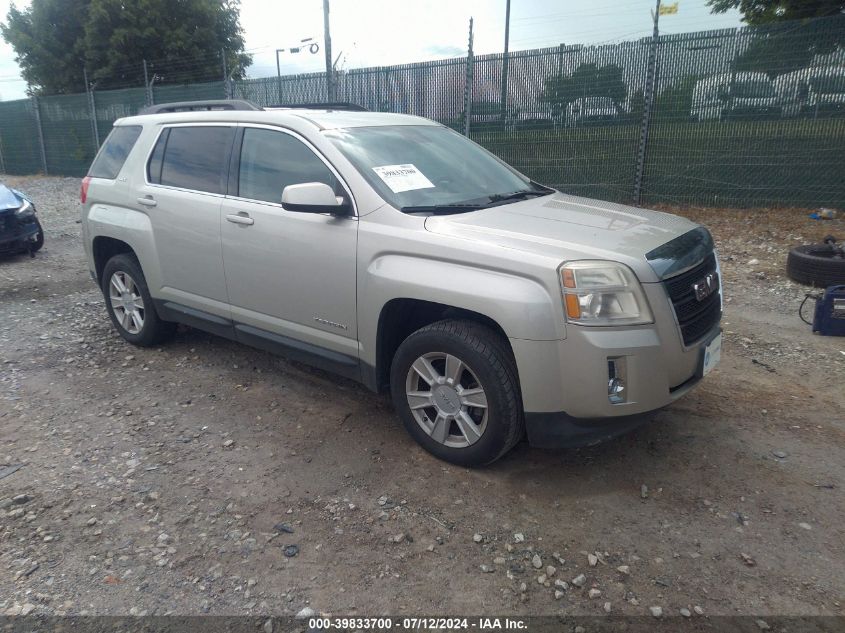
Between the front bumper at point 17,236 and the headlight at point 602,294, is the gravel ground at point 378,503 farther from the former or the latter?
the front bumper at point 17,236

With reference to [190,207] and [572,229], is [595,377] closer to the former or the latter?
[572,229]

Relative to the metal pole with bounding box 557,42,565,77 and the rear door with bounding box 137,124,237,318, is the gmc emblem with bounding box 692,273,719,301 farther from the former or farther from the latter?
the metal pole with bounding box 557,42,565,77

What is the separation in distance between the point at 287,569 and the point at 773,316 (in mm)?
4960

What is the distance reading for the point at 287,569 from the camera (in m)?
2.78

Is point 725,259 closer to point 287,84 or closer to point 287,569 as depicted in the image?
point 287,569

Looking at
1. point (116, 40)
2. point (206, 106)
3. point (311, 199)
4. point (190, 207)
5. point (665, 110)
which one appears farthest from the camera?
point (116, 40)

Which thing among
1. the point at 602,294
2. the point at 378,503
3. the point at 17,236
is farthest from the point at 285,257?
the point at 17,236

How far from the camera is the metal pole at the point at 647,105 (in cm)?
961

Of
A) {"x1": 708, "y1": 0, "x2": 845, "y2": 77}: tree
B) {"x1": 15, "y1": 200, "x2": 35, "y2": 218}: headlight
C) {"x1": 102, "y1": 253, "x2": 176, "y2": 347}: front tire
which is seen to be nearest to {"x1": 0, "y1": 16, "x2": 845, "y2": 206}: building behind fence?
{"x1": 708, "y1": 0, "x2": 845, "y2": 77}: tree

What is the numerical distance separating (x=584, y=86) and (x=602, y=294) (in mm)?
8220

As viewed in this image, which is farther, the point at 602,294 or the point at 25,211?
the point at 25,211

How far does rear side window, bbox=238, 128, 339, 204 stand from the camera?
12.9ft

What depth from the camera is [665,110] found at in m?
9.68

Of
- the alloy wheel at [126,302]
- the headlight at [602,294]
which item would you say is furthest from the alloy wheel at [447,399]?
the alloy wheel at [126,302]
